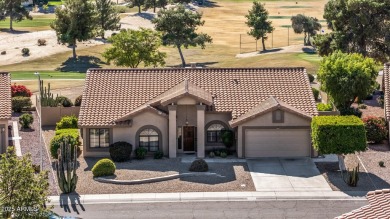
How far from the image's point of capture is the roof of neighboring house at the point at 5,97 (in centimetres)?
5160

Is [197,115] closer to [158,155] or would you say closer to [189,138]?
Answer: [189,138]

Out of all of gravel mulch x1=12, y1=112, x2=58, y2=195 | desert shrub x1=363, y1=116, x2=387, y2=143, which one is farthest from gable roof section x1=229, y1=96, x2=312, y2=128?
gravel mulch x1=12, y1=112, x2=58, y2=195

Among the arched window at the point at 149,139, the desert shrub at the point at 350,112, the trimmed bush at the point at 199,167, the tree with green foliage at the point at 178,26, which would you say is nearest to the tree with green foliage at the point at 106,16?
the tree with green foliage at the point at 178,26

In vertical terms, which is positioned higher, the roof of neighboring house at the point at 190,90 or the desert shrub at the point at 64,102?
the roof of neighboring house at the point at 190,90

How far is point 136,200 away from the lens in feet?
139

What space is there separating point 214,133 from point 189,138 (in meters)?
1.85

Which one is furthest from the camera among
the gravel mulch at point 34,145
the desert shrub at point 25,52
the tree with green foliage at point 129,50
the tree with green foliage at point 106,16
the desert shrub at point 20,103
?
the tree with green foliage at point 106,16

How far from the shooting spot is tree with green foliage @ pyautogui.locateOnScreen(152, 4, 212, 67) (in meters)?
99.9

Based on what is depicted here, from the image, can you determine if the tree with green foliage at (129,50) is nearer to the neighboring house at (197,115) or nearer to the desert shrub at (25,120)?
the desert shrub at (25,120)

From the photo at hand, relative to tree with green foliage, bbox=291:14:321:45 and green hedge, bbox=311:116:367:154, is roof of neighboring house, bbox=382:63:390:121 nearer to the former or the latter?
green hedge, bbox=311:116:367:154

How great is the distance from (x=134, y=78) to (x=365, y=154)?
17.8 m

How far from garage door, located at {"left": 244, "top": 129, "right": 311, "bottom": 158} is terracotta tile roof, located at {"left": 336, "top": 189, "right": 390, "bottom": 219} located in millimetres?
21778

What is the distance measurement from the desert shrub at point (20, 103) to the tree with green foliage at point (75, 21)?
38021 millimetres

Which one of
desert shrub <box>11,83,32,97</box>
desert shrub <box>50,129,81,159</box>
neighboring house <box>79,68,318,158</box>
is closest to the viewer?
desert shrub <box>50,129,81,159</box>
